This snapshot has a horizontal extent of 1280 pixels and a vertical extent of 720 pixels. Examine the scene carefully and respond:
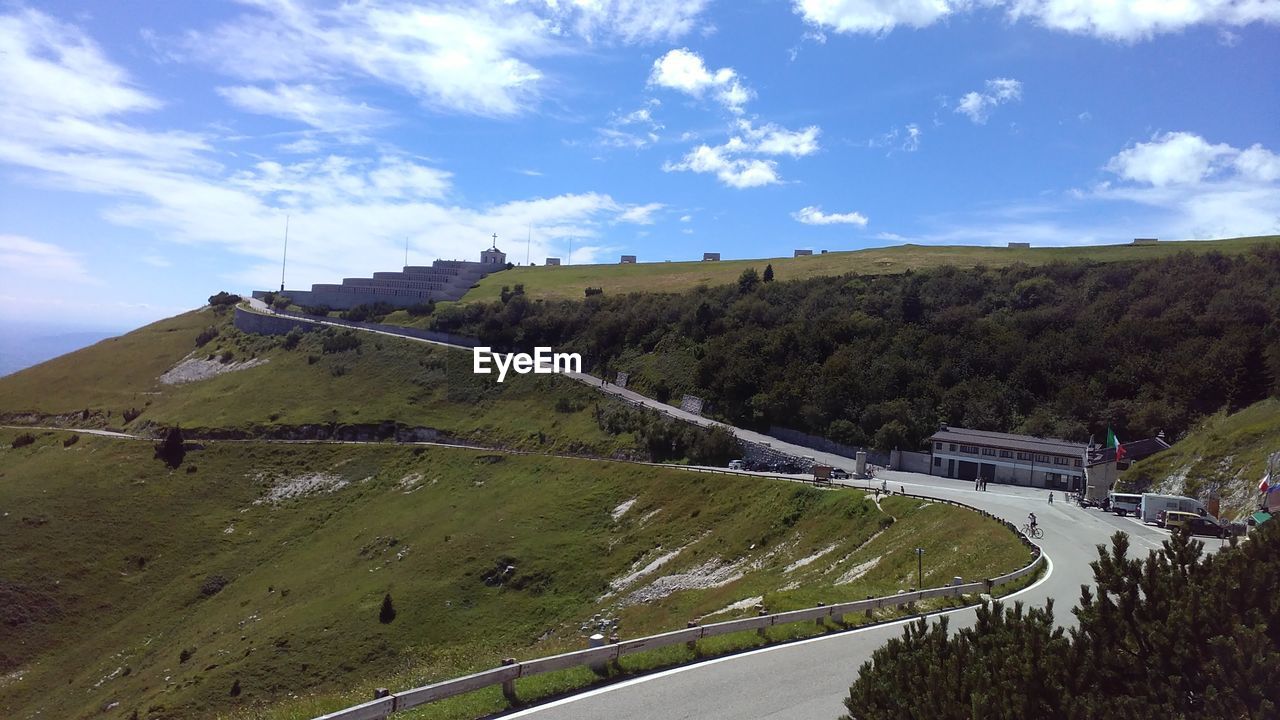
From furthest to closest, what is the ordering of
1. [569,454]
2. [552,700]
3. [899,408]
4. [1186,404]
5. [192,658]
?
1. [569,454]
2. [899,408]
3. [1186,404]
4. [192,658]
5. [552,700]

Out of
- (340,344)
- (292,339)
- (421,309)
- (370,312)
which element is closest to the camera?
(340,344)

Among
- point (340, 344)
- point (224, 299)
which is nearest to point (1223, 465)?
point (340, 344)

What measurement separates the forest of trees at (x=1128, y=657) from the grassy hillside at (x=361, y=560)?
10.4 metres

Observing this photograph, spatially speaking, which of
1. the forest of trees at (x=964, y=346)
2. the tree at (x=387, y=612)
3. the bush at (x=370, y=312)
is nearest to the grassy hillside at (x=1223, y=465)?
the forest of trees at (x=964, y=346)

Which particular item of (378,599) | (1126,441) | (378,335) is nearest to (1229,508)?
(1126,441)

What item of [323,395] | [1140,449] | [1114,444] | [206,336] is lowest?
[1140,449]

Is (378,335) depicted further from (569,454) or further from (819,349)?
(819,349)

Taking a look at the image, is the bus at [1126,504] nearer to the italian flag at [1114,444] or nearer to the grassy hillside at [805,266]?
the italian flag at [1114,444]

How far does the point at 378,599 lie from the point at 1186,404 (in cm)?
6620

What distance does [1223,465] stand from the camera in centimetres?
4334

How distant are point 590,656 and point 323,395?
308ft

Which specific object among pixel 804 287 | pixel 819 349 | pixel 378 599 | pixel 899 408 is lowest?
pixel 378 599

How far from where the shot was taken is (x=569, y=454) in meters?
74.6

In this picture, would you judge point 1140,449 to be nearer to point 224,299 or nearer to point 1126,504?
point 1126,504
